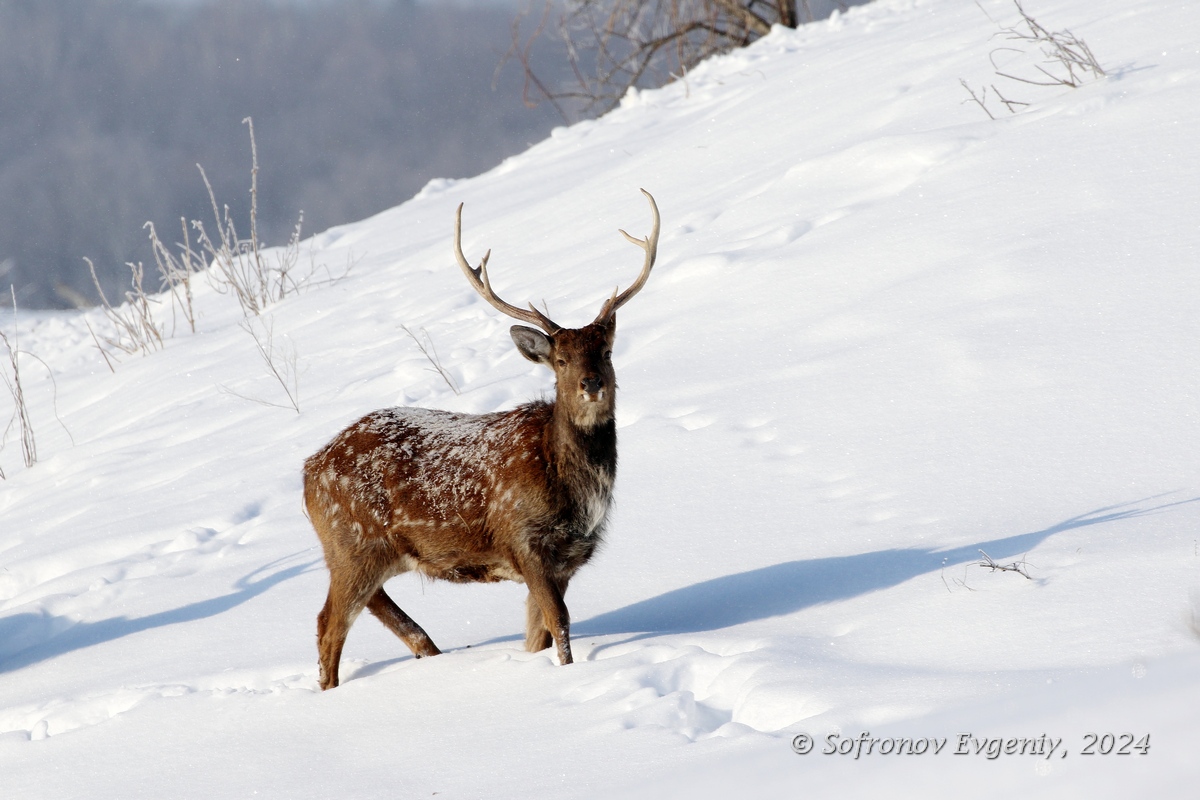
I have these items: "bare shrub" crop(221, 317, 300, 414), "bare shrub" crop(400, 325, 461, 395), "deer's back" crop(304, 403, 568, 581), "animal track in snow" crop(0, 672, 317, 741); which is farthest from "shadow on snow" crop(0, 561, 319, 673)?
"bare shrub" crop(221, 317, 300, 414)

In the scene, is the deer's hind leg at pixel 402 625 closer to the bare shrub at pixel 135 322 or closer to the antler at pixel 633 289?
the antler at pixel 633 289

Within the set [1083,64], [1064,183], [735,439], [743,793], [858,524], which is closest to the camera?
[743,793]

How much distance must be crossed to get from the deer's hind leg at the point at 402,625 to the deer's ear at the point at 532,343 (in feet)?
3.85

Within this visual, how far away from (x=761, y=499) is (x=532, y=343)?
134cm

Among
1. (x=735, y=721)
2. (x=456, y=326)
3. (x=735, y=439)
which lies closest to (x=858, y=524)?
(x=735, y=439)

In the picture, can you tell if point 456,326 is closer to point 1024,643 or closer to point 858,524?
point 858,524

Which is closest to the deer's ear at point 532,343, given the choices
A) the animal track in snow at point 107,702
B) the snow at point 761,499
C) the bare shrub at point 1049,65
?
the snow at point 761,499

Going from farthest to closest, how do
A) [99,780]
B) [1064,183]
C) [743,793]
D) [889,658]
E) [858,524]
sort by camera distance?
1. [1064,183]
2. [858,524]
3. [99,780]
4. [889,658]
5. [743,793]

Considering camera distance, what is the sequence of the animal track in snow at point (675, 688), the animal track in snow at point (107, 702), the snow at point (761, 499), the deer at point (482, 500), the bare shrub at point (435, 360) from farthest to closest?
the bare shrub at point (435, 360), the deer at point (482, 500), the animal track in snow at point (107, 702), the animal track in snow at point (675, 688), the snow at point (761, 499)

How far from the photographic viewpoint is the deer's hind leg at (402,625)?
15.5 feet

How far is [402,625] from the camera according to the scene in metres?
4.82

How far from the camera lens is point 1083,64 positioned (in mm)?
8883

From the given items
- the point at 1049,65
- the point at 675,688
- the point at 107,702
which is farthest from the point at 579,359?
the point at 1049,65

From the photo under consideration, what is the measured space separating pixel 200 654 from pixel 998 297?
4.56m
